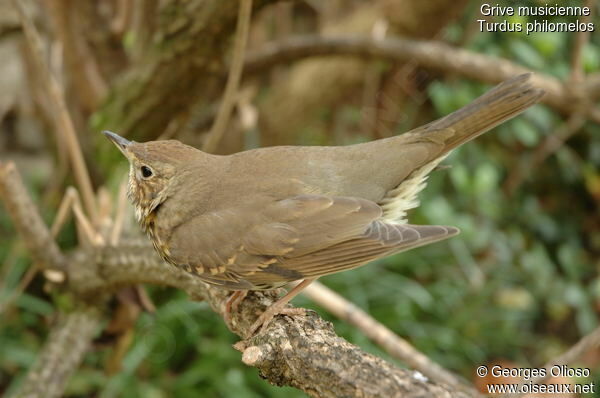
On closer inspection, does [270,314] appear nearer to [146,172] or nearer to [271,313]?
[271,313]

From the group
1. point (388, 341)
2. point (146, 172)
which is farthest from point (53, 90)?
point (388, 341)

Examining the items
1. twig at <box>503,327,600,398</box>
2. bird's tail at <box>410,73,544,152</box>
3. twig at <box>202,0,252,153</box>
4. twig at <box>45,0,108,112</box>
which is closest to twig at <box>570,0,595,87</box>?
bird's tail at <box>410,73,544,152</box>

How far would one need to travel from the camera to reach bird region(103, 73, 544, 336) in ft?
9.59

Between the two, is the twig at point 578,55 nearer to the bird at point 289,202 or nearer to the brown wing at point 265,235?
the bird at point 289,202

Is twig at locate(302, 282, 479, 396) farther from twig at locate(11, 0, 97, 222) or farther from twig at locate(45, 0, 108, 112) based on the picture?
twig at locate(45, 0, 108, 112)

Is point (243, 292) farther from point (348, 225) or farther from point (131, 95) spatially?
point (131, 95)

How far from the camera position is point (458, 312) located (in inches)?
232

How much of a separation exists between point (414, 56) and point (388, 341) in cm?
283

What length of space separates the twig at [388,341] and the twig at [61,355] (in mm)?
1218

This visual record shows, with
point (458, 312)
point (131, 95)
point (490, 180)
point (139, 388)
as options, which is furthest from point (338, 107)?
point (139, 388)

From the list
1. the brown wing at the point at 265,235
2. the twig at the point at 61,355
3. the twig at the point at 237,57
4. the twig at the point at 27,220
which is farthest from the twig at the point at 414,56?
the twig at the point at 61,355

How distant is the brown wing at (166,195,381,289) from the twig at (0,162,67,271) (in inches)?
36.2

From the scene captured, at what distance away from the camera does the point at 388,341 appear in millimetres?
3568

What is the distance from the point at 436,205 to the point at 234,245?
10.8 feet
